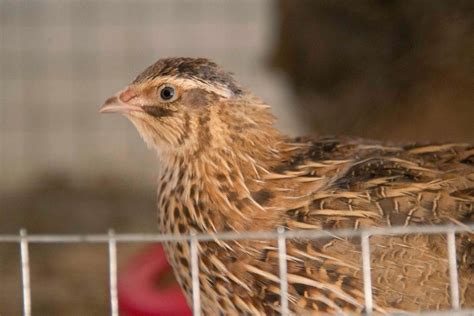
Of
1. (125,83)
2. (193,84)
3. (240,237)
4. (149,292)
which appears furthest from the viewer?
(125,83)

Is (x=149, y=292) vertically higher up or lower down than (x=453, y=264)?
lower down

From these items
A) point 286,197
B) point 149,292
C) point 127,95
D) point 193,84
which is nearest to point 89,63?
point 149,292

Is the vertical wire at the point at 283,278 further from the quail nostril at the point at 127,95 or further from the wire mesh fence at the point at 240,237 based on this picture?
the quail nostril at the point at 127,95

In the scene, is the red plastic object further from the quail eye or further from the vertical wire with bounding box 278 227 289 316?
the vertical wire with bounding box 278 227 289 316

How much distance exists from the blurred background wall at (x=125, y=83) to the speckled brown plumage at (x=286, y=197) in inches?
42.8

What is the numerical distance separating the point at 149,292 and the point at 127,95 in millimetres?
1051

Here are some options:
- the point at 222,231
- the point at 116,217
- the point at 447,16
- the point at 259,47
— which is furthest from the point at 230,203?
the point at 259,47

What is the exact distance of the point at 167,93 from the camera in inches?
117

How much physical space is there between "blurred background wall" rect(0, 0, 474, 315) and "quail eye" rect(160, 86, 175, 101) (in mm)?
1437

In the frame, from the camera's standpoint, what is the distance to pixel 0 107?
672 cm

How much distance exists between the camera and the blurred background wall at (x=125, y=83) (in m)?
4.18

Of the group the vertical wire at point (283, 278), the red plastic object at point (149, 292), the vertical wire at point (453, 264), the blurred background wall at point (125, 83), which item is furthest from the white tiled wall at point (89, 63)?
the vertical wire at point (453, 264)

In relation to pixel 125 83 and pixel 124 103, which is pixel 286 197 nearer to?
pixel 124 103

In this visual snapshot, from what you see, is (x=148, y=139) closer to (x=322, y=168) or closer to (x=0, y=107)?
(x=322, y=168)
